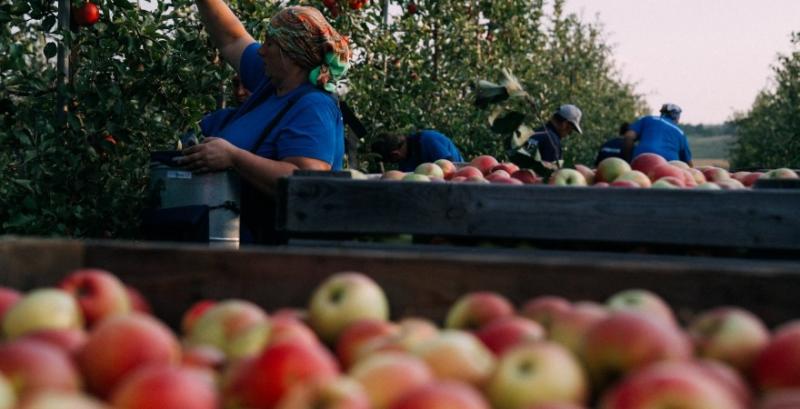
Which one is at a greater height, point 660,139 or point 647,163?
point 647,163

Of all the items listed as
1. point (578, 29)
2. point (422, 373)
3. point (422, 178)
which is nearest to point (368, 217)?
point (422, 178)

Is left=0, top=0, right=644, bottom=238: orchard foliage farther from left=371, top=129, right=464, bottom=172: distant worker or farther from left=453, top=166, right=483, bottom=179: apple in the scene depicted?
left=371, top=129, right=464, bottom=172: distant worker

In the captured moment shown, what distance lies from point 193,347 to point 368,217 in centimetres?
156

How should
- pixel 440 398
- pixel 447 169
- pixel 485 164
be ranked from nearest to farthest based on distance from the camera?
pixel 440 398 < pixel 447 169 < pixel 485 164

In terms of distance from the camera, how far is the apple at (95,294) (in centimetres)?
158

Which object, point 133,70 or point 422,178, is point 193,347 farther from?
point 133,70

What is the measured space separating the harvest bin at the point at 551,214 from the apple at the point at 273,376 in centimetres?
173

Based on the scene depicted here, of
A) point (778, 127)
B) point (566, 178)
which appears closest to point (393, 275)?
point (566, 178)

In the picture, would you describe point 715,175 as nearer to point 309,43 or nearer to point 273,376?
point 309,43

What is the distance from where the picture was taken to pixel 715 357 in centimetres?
143

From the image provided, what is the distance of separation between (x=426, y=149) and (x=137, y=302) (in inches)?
235

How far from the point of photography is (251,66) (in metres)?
4.52

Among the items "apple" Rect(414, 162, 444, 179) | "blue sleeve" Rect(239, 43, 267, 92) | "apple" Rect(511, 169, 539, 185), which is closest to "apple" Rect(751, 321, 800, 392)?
"apple" Rect(511, 169, 539, 185)

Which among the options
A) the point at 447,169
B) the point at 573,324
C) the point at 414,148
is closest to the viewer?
the point at 573,324
